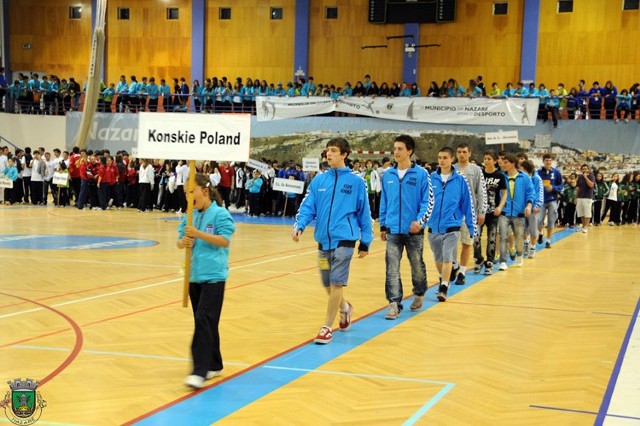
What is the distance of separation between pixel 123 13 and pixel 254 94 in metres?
11.8

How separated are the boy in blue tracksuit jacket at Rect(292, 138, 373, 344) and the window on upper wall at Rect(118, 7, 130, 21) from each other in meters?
33.3

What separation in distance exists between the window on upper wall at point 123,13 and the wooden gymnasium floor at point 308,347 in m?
27.2

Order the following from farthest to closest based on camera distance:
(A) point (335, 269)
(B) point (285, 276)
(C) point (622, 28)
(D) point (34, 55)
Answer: (D) point (34, 55) < (C) point (622, 28) < (B) point (285, 276) < (A) point (335, 269)

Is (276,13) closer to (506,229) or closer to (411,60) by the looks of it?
(411,60)

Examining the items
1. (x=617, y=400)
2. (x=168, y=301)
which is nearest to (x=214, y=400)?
(x=617, y=400)

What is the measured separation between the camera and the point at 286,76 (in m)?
36.2

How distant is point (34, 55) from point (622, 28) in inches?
1092

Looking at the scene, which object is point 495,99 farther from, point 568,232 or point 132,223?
point 132,223

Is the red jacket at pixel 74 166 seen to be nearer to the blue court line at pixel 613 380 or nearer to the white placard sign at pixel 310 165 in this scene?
the white placard sign at pixel 310 165

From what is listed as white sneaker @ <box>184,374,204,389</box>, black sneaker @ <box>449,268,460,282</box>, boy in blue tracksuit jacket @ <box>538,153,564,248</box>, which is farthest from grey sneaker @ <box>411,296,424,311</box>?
boy in blue tracksuit jacket @ <box>538,153,564,248</box>

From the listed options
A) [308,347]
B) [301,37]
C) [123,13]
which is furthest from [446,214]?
[123,13]

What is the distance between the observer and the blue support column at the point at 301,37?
35781 millimetres

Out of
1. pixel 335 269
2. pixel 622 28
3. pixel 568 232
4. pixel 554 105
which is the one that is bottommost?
pixel 568 232

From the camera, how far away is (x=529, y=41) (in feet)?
108
